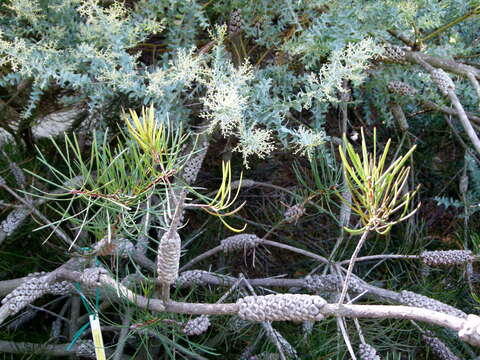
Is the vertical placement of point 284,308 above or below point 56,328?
Result: above

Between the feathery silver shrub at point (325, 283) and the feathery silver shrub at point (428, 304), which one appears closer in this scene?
the feathery silver shrub at point (428, 304)

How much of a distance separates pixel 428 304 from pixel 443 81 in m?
0.29

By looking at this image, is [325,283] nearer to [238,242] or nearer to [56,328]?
[238,242]

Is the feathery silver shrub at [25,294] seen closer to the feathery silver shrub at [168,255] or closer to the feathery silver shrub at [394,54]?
the feathery silver shrub at [168,255]

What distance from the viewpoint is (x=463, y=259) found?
69 centimetres

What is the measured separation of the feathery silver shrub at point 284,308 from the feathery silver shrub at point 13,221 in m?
0.42

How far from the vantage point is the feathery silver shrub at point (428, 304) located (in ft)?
1.81

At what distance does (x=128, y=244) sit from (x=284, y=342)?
0.22 metres

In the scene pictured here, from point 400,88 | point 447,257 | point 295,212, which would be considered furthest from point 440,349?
point 400,88

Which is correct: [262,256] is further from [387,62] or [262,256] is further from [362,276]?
[387,62]

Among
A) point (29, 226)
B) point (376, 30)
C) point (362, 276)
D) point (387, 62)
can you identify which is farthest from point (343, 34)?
point (29, 226)

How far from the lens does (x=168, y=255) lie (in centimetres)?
42

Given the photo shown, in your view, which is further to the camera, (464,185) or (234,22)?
(464,185)

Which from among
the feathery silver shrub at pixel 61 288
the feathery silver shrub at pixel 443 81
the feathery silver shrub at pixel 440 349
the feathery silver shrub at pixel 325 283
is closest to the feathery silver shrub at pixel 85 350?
the feathery silver shrub at pixel 61 288
